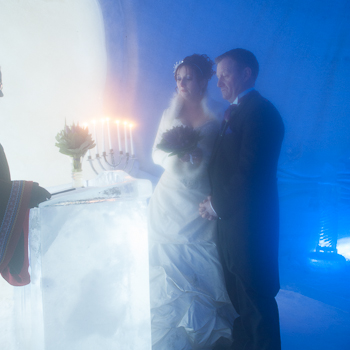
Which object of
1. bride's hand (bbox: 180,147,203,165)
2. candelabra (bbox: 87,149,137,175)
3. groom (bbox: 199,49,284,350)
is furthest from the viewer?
candelabra (bbox: 87,149,137,175)

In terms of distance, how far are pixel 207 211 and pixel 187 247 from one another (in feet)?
0.95

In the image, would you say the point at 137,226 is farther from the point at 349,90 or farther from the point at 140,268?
the point at 349,90

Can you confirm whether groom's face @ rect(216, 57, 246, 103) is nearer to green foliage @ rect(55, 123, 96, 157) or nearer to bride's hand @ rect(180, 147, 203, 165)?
bride's hand @ rect(180, 147, 203, 165)

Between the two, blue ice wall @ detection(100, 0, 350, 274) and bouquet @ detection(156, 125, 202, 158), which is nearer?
bouquet @ detection(156, 125, 202, 158)

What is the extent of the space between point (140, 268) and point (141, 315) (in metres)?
0.19

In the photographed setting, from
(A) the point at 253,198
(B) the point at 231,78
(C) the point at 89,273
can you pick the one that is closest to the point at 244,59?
(B) the point at 231,78

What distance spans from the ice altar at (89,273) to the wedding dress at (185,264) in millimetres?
412

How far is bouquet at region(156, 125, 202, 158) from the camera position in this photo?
1.50 m

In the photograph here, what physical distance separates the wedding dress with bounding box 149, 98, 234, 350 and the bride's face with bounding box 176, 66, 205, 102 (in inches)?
7.1

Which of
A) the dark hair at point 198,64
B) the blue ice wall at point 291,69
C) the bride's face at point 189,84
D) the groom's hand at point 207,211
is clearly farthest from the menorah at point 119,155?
the groom's hand at point 207,211

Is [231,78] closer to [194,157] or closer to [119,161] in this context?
[194,157]

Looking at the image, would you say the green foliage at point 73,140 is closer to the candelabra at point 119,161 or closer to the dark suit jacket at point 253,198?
the candelabra at point 119,161

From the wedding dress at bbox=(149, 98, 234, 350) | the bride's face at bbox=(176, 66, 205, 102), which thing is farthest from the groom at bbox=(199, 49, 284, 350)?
the bride's face at bbox=(176, 66, 205, 102)

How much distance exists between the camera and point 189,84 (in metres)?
1.88
